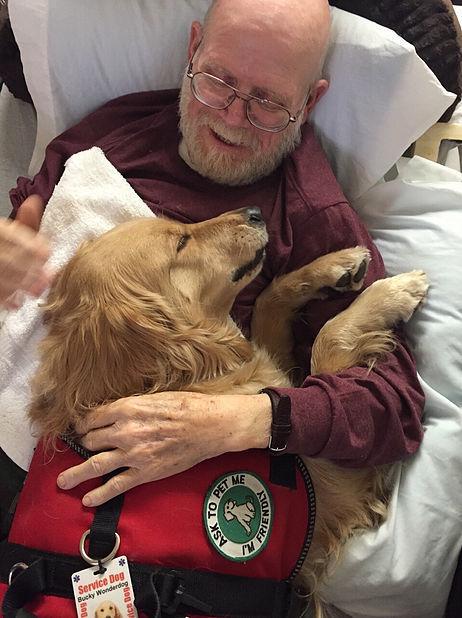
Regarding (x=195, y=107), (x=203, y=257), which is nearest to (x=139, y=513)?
(x=203, y=257)

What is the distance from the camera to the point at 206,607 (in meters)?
1.38

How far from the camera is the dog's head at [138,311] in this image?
152 centimetres

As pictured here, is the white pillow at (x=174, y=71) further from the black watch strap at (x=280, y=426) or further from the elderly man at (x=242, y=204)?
the black watch strap at (x=280, y=426)

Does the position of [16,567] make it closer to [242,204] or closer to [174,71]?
[242,204]

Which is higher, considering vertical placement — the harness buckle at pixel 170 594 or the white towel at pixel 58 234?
the white towel at pixel 58 234

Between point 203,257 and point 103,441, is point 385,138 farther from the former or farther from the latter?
A: point 103,441

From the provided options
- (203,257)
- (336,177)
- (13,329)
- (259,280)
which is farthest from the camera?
(336,177)

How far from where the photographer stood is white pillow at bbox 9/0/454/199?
1.88m

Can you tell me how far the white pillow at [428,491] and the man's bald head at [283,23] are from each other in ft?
2.04

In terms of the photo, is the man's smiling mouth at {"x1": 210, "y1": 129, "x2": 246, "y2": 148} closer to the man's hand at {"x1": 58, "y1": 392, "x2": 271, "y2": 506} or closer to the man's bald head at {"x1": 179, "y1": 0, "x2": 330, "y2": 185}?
the man's bald head at {"x1": 179, "y1": 0, "x2": 330, "y2": 185}

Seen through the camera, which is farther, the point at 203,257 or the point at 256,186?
the point at 256,186

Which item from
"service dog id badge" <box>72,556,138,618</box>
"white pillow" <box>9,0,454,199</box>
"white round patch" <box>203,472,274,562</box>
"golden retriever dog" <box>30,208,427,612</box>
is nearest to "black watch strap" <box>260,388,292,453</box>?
"white round patch" <box>203,472,274,562</box>

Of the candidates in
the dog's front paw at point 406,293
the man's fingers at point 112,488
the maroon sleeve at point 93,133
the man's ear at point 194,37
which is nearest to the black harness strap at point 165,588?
the man's fingers at point 112,488

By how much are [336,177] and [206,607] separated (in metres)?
1.37
